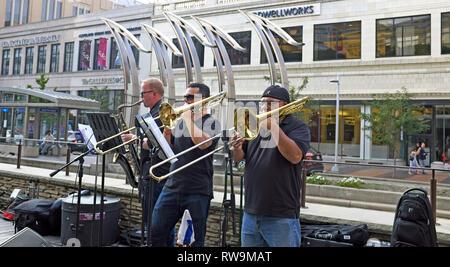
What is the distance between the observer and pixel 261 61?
84.4 feet

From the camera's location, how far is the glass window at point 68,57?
34.6 meters

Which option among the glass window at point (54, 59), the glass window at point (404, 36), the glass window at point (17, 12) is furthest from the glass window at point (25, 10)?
the glass window at point (404, 36)

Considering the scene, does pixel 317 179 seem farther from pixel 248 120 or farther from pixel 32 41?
pixel 32 41

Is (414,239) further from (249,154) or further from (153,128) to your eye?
(153,128)

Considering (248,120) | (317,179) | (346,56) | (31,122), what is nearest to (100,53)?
(31,122)

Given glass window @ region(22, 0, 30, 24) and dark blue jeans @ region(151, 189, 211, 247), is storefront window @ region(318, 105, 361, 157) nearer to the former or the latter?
dark blue jeans @ region(151, 189, 211, 247)

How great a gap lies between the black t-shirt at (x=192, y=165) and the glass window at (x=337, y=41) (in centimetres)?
2169

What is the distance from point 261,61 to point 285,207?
23663mm

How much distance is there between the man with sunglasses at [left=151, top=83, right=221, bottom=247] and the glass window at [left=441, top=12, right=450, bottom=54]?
2167 cm

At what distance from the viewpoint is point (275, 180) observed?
9.53 ft

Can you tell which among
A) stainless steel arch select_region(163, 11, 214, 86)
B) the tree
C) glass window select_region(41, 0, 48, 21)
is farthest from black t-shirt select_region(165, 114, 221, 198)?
glass window select_region(41, 0, 48, 21)

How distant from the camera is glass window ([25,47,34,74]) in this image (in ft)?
122

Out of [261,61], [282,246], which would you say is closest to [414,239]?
[282,246]
